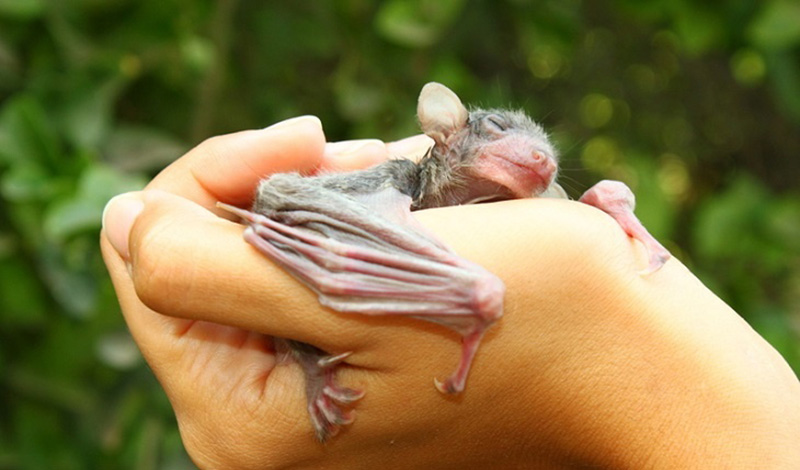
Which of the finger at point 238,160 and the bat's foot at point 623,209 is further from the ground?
the bat's foot at point 623,209

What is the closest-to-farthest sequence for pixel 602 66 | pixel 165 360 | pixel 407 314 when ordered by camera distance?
pixel 407 314 < pixel 165 360 < pixel 602 66

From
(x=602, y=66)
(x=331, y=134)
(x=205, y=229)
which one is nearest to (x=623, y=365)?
(x=205, y=229)

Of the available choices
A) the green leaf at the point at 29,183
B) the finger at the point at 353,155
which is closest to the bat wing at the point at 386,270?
the finger at the point at 353,155

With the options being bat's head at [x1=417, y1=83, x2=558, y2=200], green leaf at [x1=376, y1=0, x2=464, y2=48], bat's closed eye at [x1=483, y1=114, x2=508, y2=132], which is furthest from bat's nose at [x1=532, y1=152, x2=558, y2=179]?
green leaf at [x1=376, y1=0, x2=464, y2=48]

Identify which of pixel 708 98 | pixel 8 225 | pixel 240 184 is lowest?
pixel 8 225

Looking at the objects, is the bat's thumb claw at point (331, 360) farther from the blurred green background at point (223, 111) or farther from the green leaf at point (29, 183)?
the green leaf at point (29, 183)

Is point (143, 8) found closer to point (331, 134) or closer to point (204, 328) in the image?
point (331, 134)

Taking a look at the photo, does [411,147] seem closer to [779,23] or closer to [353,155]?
[353,155]

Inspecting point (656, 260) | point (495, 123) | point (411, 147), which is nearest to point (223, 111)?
point (411, 147)
